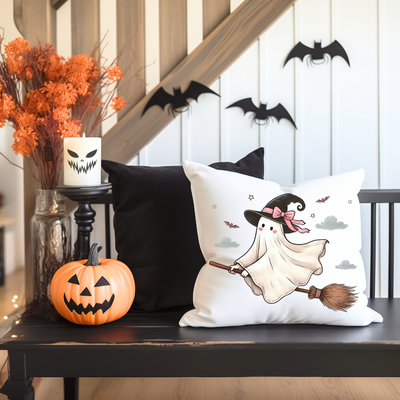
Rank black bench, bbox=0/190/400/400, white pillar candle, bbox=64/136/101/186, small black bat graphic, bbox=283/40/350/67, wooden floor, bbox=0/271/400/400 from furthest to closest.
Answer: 1. small black bat graphic, bbox=283/40/350/67
2. wooden floor, bbox=0/271/400/400
3. white pillar candle, bbox=64/136/101/186
4. black bench, bbox=0/190/400/400

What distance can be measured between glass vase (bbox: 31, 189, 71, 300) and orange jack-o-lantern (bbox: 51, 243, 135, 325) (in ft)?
0.76

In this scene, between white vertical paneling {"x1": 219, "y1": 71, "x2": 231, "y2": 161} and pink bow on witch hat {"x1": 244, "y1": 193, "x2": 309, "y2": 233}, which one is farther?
white vertical paneling {"x1": 219, "y1": 71, "x2": 231, "y2": 161}

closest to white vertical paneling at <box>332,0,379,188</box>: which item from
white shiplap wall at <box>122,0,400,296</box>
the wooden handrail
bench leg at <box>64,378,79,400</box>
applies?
white shiplap wall at <box>122,0,400,296</box>

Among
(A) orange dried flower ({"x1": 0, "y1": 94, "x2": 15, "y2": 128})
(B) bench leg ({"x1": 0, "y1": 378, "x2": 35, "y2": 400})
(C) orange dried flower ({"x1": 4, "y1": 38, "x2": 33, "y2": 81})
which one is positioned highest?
(C) orange dried flower ({"x1": 4, "y1": 38, "x2": 33, "y2": 81})

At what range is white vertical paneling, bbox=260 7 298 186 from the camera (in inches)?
56.9

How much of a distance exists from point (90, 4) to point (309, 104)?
2.99ft

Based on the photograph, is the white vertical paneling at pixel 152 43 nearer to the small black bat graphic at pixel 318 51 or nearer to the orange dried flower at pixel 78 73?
the orange dried flower at pixel 78 73

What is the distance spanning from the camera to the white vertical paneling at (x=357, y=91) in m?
1.44

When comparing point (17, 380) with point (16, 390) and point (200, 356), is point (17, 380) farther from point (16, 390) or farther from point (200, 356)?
point (200, 356)

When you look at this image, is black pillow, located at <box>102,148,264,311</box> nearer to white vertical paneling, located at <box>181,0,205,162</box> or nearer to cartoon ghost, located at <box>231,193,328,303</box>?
cartoon ghost, located at <box>231,193,328,303</box>

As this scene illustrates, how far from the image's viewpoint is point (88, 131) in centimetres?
146

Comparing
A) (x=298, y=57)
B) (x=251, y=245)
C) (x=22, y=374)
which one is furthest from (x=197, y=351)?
(x=298, y=57)

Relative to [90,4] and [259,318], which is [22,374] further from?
[90,4]

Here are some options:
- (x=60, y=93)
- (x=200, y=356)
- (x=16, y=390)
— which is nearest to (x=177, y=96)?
(x=60, y=93)
